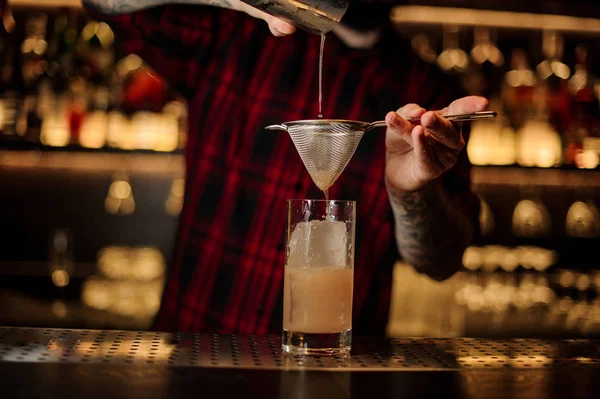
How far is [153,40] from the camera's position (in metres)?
2.16

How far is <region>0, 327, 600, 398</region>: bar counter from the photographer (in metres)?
1.01

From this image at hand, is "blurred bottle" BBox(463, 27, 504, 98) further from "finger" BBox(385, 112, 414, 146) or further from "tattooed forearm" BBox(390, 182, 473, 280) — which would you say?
"finger" BBox(385, 112, 414, 146)

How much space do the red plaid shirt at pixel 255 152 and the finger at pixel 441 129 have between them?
69 centimetres

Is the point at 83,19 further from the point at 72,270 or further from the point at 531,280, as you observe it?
the point at 531,280

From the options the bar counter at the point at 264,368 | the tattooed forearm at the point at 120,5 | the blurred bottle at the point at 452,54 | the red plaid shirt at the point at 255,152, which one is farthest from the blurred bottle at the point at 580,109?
the bar counter at the point at 264,368

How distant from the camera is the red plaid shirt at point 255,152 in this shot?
6.75 ft

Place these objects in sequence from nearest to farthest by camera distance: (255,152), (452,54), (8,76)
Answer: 1. (255,152)
2. (8,76)
3. (452,54)

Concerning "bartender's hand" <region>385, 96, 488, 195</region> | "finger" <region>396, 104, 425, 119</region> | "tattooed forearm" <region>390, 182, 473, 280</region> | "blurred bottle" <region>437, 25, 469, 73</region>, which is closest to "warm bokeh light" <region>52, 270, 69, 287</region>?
"blurred bottle" <region>437, 25, 469, 73</region>

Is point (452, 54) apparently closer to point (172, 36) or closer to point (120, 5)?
point (172, 36)

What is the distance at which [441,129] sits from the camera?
4.19 ft

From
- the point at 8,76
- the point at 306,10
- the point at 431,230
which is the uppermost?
the point at 8,76

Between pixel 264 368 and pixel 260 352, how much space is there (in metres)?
0.13

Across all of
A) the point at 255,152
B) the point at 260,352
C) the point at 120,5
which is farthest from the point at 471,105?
the point at 120,5

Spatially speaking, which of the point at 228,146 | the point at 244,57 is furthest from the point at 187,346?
the point at 244,57
